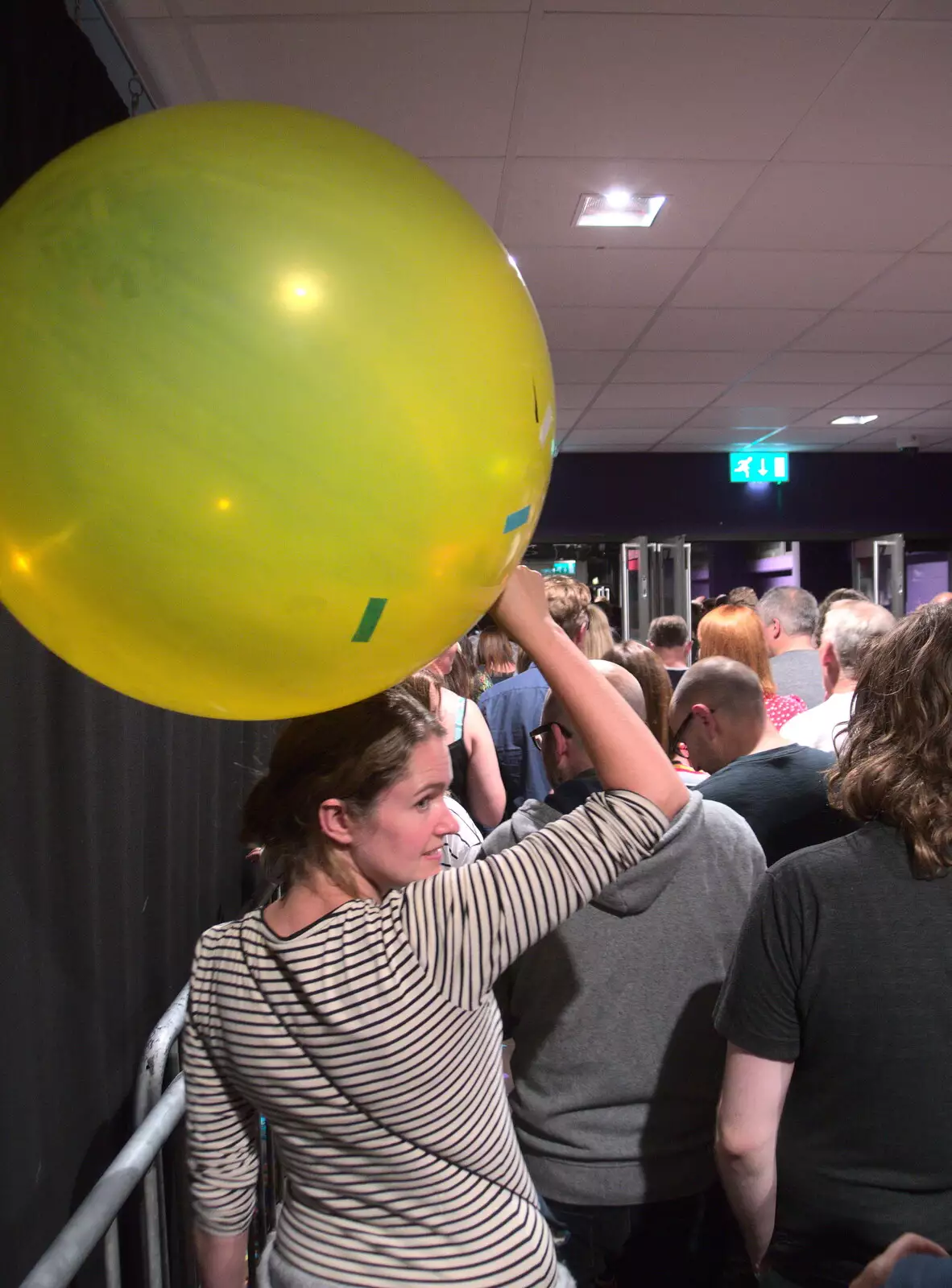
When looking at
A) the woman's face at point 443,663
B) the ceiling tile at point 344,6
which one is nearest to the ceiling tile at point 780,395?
the woman's face at point 443,663

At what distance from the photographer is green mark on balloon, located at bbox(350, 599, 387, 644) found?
2.48ft

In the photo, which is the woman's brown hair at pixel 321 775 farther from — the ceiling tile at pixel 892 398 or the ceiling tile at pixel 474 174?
the ceiling tile at pixel 892 398

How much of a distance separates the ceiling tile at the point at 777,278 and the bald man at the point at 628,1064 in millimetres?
3165

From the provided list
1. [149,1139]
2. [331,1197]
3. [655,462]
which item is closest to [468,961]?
[331,1197]

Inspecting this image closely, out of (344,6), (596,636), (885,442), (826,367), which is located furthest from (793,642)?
(885,442)

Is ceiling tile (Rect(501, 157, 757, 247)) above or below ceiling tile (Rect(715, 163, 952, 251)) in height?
above

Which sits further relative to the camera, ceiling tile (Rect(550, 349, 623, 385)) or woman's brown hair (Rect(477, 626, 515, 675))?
ceiling tile (Rect(550, 349, 623, 385))

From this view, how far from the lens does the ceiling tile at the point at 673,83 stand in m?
2.27

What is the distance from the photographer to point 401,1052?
0.91 metres

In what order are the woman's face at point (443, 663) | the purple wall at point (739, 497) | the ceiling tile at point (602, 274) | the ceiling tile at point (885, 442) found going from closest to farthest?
the woman's face at point (443, 663), the ceiling tile at point (602, 274), the ceiling tile at point (885, 442), the purple wall at point (739, 497)

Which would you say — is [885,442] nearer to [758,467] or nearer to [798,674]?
[758,467]

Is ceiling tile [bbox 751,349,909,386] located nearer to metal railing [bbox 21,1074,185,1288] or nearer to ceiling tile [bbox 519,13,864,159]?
ceiling tile [bbox 519,13,864,159]

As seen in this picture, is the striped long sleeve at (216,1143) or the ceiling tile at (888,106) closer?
the striped long sleeve at (216,1143)

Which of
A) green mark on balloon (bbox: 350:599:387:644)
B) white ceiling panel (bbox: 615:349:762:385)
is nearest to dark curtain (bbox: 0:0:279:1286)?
green mark on balloon (bbox: 350:599:387:644)
